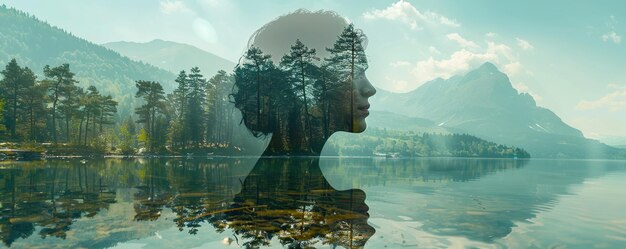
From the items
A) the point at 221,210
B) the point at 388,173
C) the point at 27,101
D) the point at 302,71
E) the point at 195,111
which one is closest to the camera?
the point at 221,210

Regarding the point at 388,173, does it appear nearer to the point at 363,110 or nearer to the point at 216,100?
the point at 363,110

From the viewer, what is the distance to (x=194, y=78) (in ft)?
256

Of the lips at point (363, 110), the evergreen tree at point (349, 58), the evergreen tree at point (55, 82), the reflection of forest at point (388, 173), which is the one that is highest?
the evergreen tree at point (55, 82)

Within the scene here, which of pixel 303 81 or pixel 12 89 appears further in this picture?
pixel 12 89

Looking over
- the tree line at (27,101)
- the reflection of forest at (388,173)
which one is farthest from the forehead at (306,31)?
the tree line at (27,101)

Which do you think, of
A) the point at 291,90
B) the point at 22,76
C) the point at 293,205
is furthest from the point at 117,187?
the point at 22,76

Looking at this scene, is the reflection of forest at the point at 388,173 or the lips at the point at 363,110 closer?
the lips at the point at 363,110

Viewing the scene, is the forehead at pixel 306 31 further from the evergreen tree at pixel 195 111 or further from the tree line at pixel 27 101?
the tree line at pixel 27 101

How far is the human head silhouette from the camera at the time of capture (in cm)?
2300

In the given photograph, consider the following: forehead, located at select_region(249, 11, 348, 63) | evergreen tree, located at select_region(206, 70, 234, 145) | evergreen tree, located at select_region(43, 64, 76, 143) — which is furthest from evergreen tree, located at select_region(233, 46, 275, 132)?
evergreen tree, located at select_region(43, 64, 76, 143)

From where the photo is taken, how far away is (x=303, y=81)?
90.8 feet

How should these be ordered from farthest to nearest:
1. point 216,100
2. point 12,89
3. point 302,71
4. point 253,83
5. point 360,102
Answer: point 216,100, point 12,89, point 253,83, point 302,71, point 360,102

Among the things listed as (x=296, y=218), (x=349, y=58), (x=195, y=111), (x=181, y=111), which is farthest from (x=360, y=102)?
(x=181, y=111)

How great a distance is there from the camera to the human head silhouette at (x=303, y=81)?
2300 centimetres
